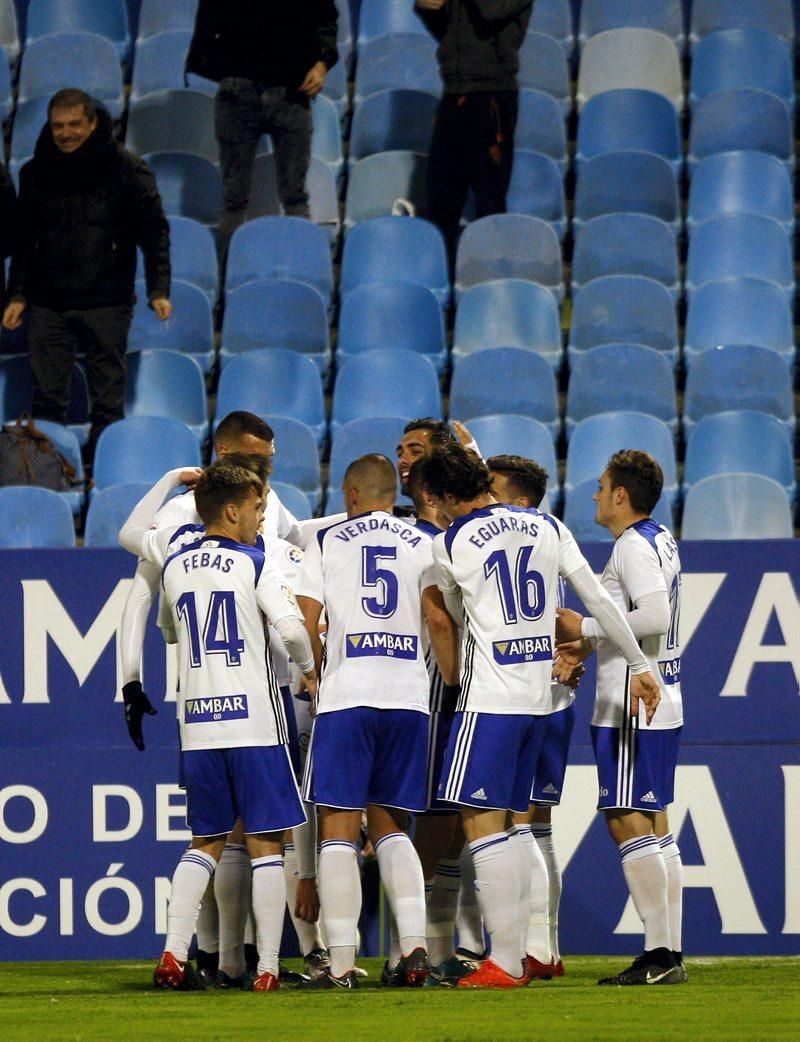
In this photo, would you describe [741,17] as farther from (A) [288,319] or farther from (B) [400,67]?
(A) [288,319]

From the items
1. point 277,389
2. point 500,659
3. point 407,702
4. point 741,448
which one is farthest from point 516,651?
point 277,389

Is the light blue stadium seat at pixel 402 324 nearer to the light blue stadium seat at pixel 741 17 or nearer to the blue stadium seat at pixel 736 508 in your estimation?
the blue stadium seat at pixel 736 508

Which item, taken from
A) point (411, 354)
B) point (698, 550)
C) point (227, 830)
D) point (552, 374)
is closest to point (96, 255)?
Result: point (411, 354)

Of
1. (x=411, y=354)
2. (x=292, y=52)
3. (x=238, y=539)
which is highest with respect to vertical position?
(x=292, y=52)

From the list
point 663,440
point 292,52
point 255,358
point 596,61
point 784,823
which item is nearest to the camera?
point 784,823

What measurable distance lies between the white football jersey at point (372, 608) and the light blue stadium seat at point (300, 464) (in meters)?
2.94

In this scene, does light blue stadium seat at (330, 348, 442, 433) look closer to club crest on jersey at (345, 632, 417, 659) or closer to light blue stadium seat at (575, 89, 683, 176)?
light blue stadium seat at (575, 89, 683, 176)

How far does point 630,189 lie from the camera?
35.0 ft

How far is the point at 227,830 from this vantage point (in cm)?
570

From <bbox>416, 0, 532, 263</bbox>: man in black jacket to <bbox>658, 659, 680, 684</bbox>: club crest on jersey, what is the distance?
4770 millimetres

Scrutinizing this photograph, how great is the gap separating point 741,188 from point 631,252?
3.22ft

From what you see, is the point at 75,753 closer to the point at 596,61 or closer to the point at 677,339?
the point at 677,339

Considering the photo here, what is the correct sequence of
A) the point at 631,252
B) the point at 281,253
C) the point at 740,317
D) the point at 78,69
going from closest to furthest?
the point at 740,317 → the point at 631,252 → the point at 281,253 → the point at 78,69

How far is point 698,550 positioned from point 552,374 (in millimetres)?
2258
